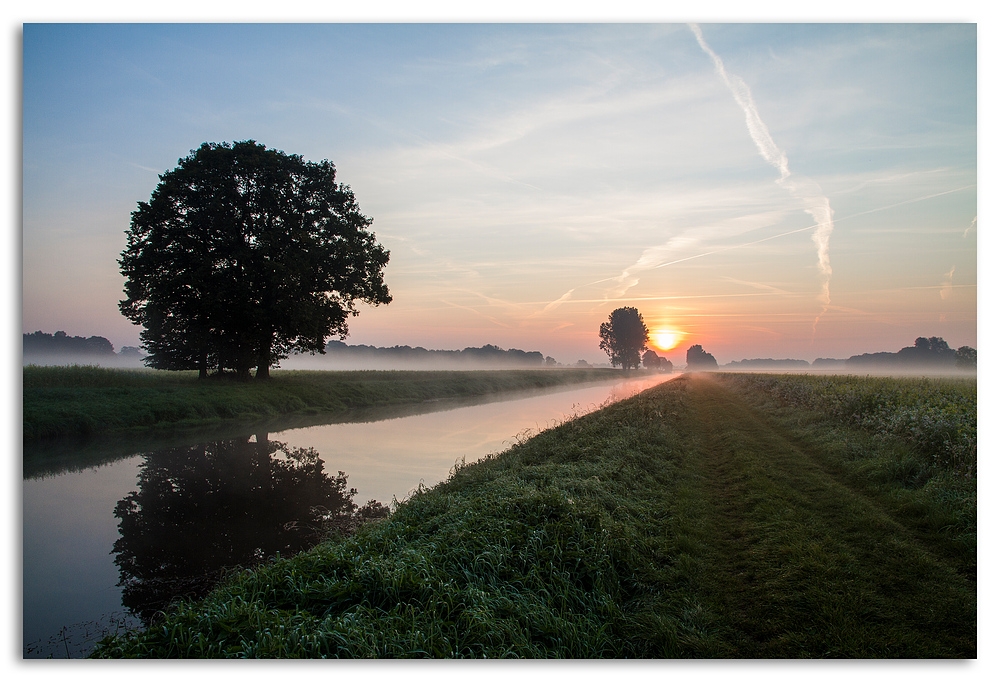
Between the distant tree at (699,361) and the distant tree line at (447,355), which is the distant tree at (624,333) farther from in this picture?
the distant tree line at (447,355)

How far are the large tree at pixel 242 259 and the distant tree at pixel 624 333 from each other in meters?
13.1

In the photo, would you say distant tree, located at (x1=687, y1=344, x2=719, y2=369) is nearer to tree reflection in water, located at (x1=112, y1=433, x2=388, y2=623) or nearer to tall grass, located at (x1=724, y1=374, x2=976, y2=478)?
tall grass, located at (x1=724, y1=374, x2=976, y2=478)

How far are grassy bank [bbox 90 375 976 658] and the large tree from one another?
15833mm

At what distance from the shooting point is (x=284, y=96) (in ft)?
27.1

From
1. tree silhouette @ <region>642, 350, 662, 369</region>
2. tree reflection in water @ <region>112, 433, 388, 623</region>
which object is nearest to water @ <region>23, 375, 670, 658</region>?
tree reflection in water @ <region>112, 433, 388, 623</region>

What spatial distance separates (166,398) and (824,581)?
19.5 metres

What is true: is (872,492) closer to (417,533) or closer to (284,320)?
(417,533)

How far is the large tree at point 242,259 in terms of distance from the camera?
63.1 ft

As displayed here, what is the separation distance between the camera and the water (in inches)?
232

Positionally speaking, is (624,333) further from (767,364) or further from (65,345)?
(65,345)

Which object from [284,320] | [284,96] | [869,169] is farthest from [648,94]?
[284,320]

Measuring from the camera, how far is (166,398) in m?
18.2

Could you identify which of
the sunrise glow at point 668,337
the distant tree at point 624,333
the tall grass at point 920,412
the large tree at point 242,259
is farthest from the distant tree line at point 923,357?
the large tree at point 242,259

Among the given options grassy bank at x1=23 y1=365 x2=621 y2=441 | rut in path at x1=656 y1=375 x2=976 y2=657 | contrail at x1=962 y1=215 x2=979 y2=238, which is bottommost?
rut in path at x1=656 y1=375 x2=976 y2=657
